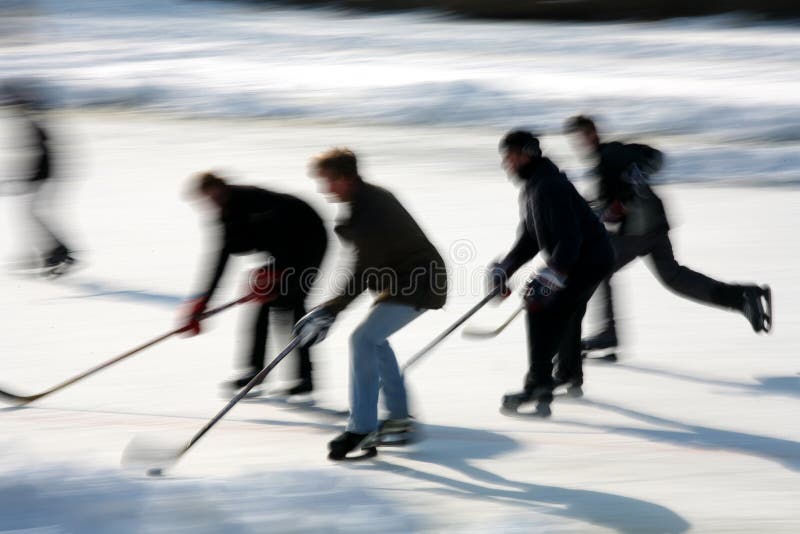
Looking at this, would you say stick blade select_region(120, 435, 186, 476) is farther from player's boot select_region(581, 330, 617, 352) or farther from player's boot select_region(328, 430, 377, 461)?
player's boot select_region(581, 330, 617, 352)

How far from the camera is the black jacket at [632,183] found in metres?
5.92

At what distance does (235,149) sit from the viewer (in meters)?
13.2

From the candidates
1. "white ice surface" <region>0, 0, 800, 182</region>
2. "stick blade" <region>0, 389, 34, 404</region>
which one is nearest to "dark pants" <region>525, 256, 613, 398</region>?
"stick blade" <region>0, 389, 34, 404</region>

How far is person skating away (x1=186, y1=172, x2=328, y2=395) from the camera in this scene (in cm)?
559

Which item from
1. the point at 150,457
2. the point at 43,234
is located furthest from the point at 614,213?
the point at 43,234

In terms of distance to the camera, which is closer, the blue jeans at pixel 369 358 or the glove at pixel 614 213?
the blue jeans at pixel 369 358

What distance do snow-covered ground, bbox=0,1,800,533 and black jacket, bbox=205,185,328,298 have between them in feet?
1.93

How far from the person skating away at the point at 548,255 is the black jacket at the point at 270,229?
919 millimetres

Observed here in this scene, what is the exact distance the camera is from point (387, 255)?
4.79 meters

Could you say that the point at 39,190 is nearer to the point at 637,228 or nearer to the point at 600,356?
the point at 600,356

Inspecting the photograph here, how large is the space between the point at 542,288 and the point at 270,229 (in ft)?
4.41

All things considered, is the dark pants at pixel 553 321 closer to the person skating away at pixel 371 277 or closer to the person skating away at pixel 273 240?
the person skating away at pixel 371 277

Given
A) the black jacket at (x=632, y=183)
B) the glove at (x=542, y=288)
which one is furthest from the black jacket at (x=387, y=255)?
the black jacket at (x=632, y=183)

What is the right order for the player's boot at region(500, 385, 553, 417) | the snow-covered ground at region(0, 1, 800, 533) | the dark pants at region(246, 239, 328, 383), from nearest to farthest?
the snow-covered ground at region(0, 1, 800, 533), the player's boot at region(500, 385, 553, 417), the dark pants at region(246, 239, 328, 383)
